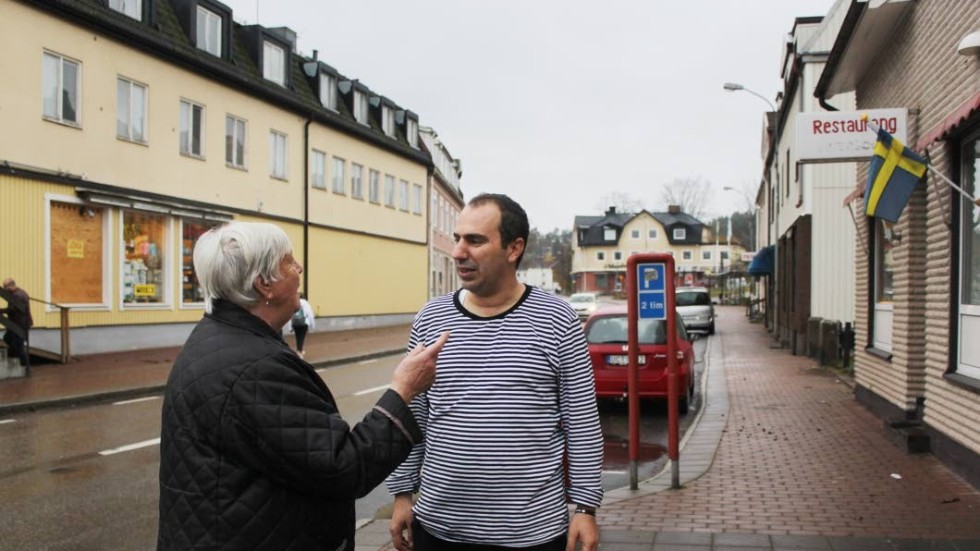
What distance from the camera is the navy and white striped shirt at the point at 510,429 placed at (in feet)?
8.95

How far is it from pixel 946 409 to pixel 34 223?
1639 cm

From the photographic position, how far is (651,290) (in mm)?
7125

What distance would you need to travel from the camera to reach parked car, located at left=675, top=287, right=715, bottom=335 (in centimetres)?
2881

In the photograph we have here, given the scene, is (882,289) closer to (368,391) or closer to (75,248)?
(368,391)

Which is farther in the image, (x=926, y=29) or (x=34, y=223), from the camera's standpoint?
(x=34, y=223)

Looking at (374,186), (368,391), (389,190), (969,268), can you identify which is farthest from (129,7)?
(969,268)

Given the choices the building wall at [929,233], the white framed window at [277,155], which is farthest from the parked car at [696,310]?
the building wall at [929,233]

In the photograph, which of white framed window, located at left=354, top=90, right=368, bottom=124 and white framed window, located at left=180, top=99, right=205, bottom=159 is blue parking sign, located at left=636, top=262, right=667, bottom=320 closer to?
white framed window, located at left=180, top=99, right=205, bottom=159

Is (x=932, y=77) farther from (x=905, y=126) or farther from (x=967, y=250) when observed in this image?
(x=967, y=250)

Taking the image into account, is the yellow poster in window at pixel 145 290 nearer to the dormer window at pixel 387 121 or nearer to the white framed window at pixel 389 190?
the white framed window at pixel 389 190

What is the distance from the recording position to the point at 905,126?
8.05m

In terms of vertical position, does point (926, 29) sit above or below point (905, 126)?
above

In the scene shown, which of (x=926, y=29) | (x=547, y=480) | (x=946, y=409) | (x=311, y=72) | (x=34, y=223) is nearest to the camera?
(x=547, y=480)

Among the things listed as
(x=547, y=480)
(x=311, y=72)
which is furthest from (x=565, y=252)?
(x=547, y=480)
